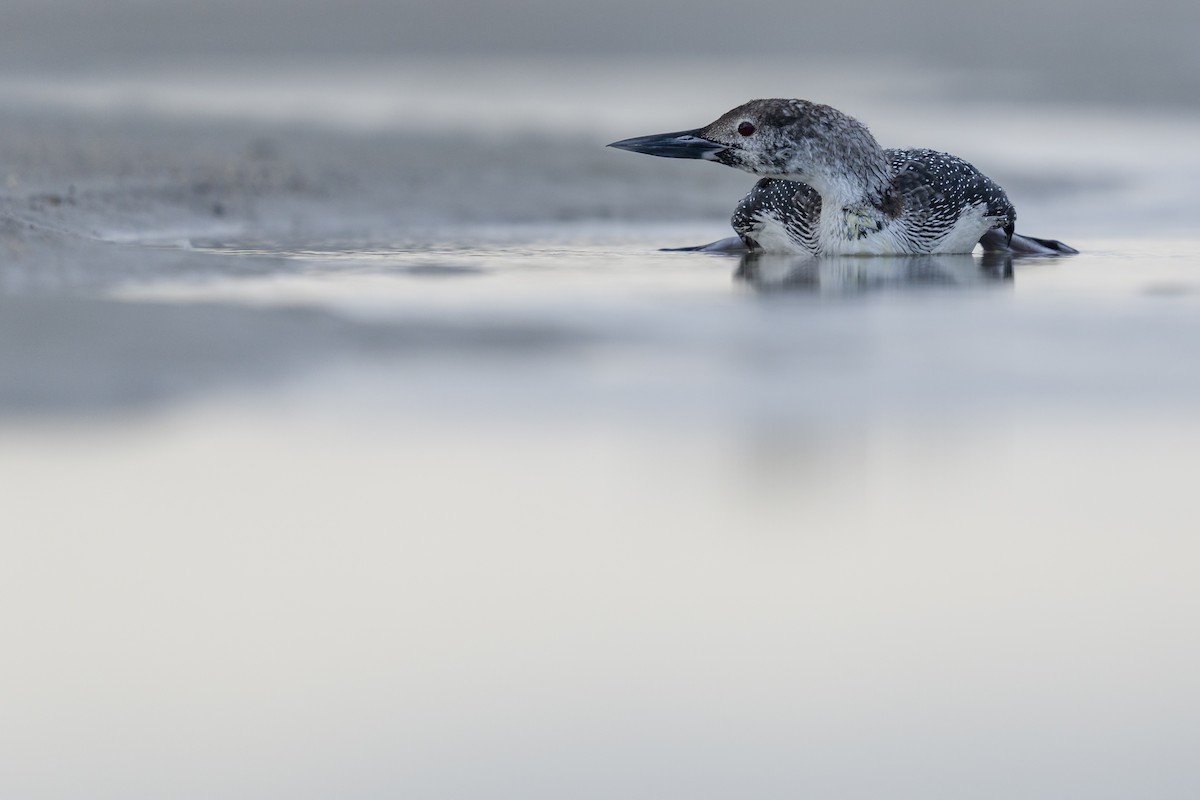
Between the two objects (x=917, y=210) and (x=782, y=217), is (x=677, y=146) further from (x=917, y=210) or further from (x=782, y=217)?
(x=917, y=210)

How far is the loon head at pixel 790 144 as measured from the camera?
7957 mm

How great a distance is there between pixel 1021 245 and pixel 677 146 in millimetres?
1895

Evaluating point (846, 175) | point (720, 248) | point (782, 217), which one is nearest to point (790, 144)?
point (846, 175)

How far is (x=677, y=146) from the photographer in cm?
809

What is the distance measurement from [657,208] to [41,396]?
26.7 feet

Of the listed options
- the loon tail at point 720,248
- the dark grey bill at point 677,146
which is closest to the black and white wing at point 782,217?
the loon tail at point 720,248

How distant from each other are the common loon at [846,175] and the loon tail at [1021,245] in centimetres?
35

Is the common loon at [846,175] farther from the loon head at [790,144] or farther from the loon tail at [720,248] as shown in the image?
the loon tail at [720,248]

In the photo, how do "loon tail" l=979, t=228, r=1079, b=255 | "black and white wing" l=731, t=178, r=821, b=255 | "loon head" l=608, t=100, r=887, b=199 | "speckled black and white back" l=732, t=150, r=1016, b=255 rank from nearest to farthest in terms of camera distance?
"loon head" l=608, t=100, r=887, b=199 < "speckled black and white back" l=732, t=150, r=1016, b=255 < "black and white wing" l=731, t=178, r=821, b=255 < "loon tail" l=979, t=228, r=1079, b=255

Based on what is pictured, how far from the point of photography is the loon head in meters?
7.96

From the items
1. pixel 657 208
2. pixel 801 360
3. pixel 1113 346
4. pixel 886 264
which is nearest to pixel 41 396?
pixel 801 360

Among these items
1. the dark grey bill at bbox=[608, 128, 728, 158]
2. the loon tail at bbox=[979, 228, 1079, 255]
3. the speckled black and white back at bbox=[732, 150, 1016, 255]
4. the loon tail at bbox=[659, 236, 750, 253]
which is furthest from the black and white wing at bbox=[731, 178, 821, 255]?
the loon tail at bbox=[979, 228, 1079, 255]

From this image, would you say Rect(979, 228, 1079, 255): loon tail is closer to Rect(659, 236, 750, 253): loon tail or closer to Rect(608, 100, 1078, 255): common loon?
Rect(608, 100, 1078, 255): common loon

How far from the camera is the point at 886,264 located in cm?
781
